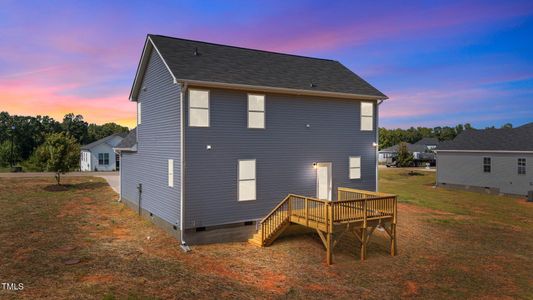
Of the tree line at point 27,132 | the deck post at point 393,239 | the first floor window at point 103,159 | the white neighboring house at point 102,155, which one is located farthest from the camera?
the tree line at point 27,132

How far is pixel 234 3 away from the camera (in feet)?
69.0

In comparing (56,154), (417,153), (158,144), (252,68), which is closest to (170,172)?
(158,144)

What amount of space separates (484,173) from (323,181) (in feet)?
78.7

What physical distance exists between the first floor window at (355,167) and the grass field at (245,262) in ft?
11.4

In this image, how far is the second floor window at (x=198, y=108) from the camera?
A: 14609 millimetres

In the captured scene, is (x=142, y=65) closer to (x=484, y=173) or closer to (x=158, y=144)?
(x=158, y=144)

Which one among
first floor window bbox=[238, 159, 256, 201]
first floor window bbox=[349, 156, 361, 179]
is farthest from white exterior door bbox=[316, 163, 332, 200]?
first floor window bbox=[238, 159, 256, 201]

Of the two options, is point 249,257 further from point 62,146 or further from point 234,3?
point 62,146

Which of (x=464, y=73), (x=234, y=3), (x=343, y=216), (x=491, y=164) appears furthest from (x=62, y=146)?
(x=464, y=73)

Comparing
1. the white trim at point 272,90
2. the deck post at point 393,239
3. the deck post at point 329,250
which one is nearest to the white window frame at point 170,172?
the white trim at point 272,90

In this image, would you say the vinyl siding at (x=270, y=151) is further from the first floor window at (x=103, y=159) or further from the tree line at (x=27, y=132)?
the tree line at (x=27, y=132)

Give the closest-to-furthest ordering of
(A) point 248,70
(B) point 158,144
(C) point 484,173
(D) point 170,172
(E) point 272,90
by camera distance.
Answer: (D) point 170,172, (E) point 272,90, (A) point 248,70, (B) point 158,144, (C) point 484,173

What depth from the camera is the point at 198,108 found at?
48.3 ft

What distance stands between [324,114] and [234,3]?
29.6 feet
